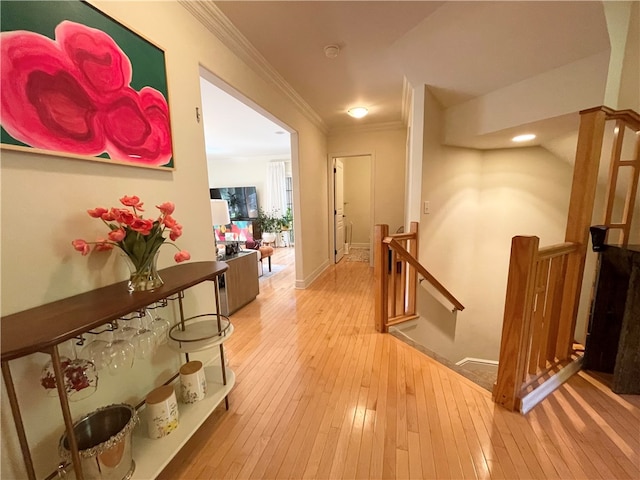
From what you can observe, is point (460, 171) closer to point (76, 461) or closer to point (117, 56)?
point (117, 56)

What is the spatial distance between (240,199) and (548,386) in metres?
7.02

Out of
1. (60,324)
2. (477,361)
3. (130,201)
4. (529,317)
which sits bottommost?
(477,361)

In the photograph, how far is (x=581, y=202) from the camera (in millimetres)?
1646

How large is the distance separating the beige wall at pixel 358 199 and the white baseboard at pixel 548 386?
194 inches

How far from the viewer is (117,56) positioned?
117 cm

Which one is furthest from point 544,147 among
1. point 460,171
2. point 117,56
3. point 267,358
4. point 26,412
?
point 26,412

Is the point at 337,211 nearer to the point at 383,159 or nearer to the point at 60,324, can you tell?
the point at 383,159

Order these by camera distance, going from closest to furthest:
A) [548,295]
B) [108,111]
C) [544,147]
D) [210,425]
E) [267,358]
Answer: [108,111] → [210,425] → [548,295] → [267,358] → [544,147]

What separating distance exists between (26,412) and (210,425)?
82cm

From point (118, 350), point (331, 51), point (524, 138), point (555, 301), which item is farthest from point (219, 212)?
point (524, 138)

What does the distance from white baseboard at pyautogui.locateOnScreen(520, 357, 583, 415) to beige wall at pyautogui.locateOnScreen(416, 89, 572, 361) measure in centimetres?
121

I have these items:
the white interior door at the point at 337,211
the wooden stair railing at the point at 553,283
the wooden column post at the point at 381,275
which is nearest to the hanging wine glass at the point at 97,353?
the wooden column post at the point at 381,275

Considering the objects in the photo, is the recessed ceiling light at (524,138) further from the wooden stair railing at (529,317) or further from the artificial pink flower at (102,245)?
the artificial pink flower at (102,245)

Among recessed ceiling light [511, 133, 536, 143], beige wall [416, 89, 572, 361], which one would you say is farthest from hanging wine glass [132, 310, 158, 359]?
recessed ceiling light [511, 133, 536, 143]
